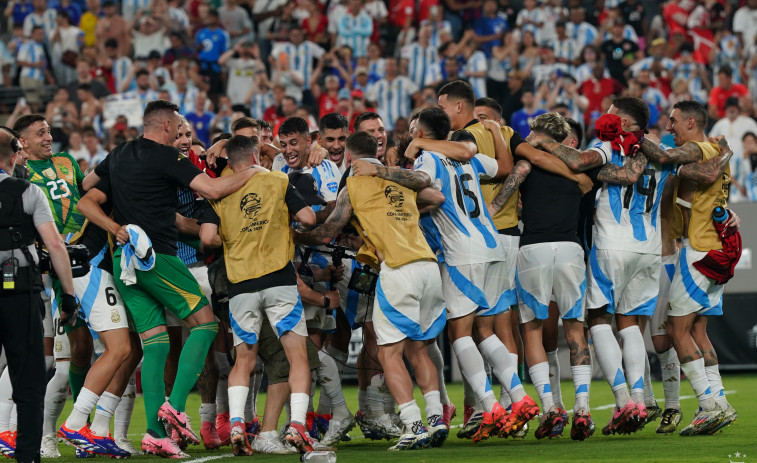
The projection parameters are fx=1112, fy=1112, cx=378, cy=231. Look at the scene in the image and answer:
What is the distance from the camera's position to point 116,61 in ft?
74.5

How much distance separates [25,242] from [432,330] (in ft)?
10.2

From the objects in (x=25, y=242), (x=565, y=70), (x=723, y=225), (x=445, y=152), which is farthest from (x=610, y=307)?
(x=565, y=70)

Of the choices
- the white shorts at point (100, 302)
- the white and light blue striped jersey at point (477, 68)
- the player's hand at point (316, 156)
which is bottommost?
the white shorts at point (100, 302)

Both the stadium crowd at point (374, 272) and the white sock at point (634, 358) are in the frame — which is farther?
the white sock at point (634, 358)

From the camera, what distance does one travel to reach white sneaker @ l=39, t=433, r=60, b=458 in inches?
354

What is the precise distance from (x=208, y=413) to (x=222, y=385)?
1.00 ft

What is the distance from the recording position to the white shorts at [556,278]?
9062 mm

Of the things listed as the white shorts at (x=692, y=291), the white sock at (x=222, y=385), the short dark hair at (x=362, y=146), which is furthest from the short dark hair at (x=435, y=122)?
the white sock at (x=222, y=385)

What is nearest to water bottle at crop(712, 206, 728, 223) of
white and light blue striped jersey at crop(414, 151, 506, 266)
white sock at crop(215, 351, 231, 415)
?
white and light blue striped jersey at crop(414, 151, 506, 266)

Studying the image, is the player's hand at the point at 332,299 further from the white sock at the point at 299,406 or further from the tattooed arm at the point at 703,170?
the tattooed arm at the point at 703,170

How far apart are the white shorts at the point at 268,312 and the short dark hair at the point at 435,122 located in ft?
5.74

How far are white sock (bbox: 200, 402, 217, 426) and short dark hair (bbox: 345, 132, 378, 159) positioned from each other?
2.54 meters

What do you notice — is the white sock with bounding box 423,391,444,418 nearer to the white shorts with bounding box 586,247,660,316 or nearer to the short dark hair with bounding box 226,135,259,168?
the white shorts with bounding box 586,247,660,316

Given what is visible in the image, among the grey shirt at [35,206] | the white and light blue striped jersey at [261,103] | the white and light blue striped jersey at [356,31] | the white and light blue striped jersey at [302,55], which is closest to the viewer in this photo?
the grey shirt at [35,206]
